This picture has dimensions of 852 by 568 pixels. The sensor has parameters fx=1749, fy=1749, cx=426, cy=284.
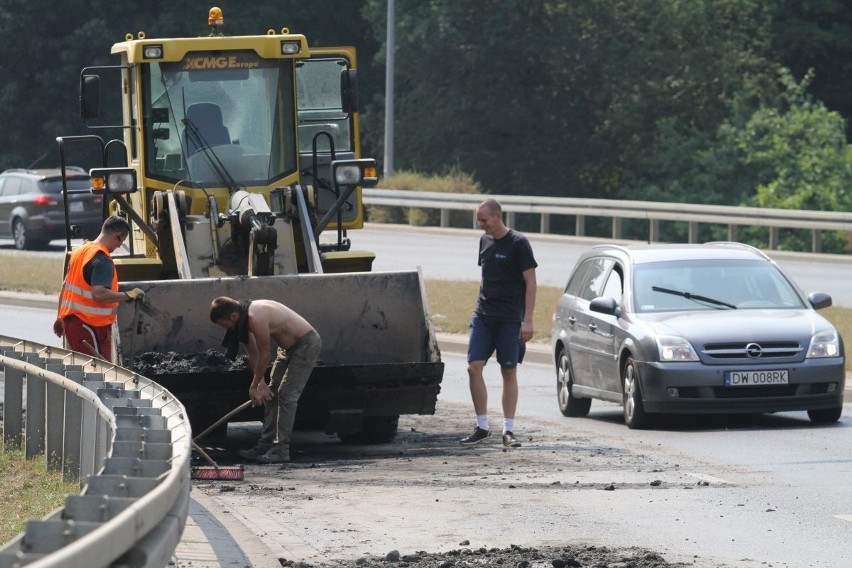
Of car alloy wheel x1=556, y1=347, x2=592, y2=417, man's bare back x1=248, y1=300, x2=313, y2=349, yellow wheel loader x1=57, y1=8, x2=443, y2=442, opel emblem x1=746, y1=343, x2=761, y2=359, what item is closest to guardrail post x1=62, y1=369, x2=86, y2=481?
man's bare back x1=248, y1=300, x2=313, y2=349

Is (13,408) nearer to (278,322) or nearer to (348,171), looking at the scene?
(278,322)

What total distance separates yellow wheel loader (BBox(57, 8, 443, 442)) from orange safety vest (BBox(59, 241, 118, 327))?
0.72ft

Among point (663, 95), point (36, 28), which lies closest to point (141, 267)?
point (663, 95)

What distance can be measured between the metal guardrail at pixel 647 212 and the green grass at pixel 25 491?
77.0ft

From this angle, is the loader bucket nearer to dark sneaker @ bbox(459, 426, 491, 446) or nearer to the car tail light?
dark sneaker @ bbox(459, 426, 491, 446)

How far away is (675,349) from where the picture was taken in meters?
13.7

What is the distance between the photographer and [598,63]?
52.6 metres

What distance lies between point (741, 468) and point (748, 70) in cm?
4129

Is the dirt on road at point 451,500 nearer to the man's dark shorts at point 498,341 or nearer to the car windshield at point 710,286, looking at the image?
the man's dark shorts at point 498,341

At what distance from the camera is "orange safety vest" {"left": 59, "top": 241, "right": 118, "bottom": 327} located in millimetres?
12453

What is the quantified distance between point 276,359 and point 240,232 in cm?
189

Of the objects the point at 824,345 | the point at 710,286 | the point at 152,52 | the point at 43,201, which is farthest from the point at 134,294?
the point at 43,201

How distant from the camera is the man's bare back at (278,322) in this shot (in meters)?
11.6

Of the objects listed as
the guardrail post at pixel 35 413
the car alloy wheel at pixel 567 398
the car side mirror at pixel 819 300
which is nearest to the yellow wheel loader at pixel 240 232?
the guardrail post at pixel 35 413
